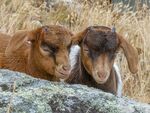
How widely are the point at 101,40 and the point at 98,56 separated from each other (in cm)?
16

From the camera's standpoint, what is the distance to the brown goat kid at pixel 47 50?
4.92m

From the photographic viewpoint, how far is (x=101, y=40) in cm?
516

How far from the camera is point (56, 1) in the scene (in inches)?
471

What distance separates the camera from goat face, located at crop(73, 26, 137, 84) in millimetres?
5012

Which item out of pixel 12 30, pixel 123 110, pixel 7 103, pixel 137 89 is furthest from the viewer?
pixel 12 30

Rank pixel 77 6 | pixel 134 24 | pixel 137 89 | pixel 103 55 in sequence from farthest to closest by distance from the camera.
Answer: pixel 77 6
pixel 134 24
pixel 137 89
pixel 103 55

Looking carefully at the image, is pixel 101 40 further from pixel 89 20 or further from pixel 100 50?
pixel 89 20

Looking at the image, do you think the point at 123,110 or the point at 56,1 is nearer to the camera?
the point at 123,110

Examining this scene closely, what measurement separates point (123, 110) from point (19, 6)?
266 inches

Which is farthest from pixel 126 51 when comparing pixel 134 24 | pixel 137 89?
pixel 134 24

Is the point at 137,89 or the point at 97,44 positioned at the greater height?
the point at 97,44

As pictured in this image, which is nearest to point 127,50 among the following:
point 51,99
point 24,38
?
point 24,38

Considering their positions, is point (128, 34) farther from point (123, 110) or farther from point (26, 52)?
point (123, 110)

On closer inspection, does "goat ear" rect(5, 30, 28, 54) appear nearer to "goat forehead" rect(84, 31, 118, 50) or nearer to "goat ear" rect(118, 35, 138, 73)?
"goat forehead" rect(84, 31, 118, 50)
